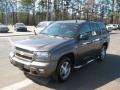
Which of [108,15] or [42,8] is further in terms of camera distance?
[108,15]

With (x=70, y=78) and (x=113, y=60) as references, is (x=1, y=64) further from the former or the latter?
(x=113, y=60)

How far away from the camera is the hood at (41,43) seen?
21.3ft

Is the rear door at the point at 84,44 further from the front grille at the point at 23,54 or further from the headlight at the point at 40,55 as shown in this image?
the front grille at the point at 23,54

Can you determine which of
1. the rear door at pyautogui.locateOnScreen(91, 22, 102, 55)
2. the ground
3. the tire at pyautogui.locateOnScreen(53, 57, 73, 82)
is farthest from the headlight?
the rear door at pyautogui.locateOnScreen(91, 22, 102, 55)

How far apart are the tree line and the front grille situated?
56.5 metres

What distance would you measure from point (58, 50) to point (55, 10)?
214 ft

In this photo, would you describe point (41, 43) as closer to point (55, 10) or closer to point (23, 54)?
point (23, 54)

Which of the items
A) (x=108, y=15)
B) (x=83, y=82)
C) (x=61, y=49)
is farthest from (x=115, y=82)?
(x=108, y=15)

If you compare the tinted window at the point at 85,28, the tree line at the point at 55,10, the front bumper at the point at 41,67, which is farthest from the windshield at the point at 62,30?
the tree line at the point at 55,10

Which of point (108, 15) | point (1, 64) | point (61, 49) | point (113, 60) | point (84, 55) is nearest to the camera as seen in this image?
point (61, 49)

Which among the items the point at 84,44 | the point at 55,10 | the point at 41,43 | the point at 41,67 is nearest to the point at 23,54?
the point at 41,43

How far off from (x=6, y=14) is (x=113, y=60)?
60771mm

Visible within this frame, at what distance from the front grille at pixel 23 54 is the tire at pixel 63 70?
0.83 meters

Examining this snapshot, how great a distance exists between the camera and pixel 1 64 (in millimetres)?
9172
